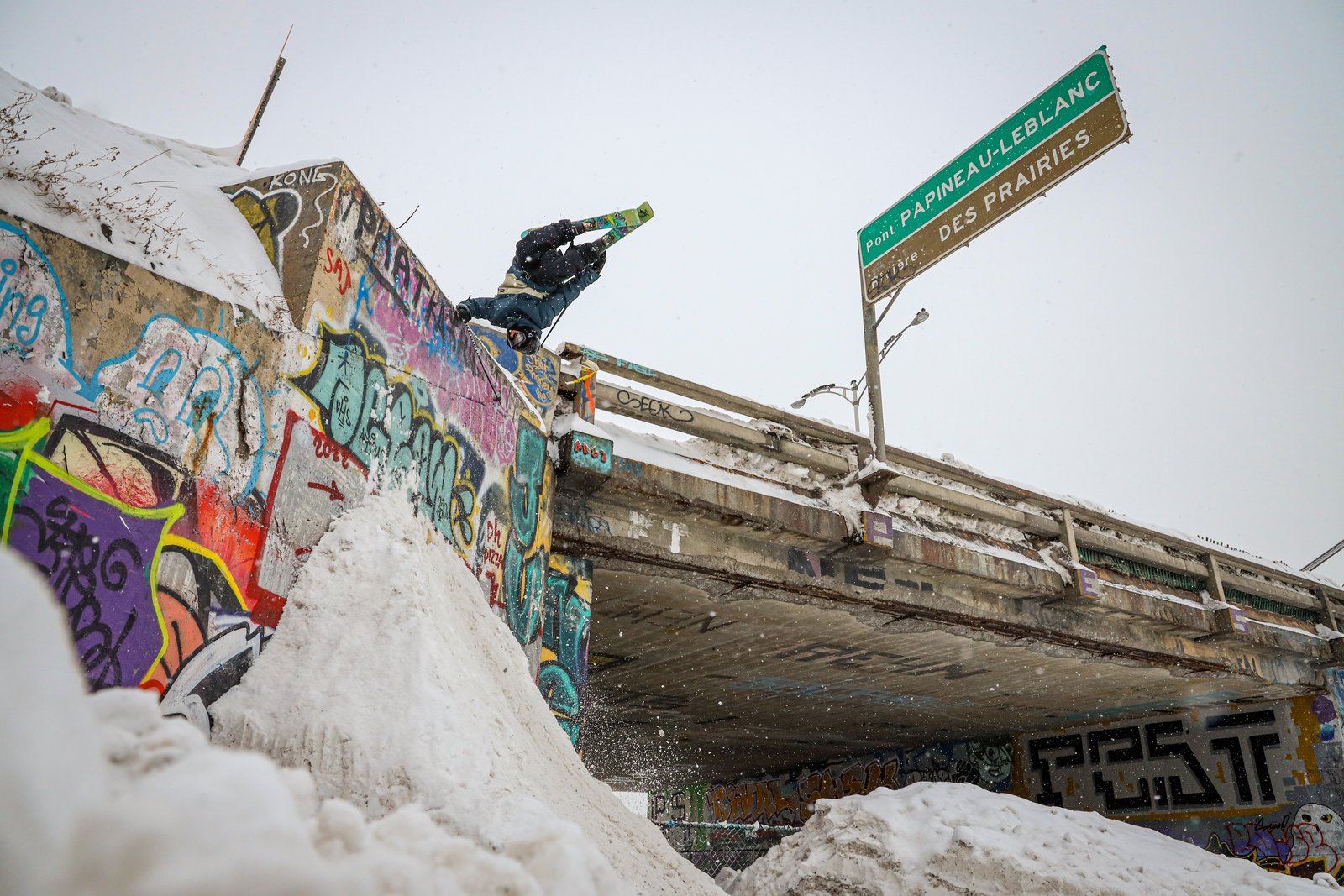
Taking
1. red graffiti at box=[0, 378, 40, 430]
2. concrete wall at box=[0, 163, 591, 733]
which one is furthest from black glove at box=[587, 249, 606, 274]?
red graffiti at box=[0, 378, 40, 430]

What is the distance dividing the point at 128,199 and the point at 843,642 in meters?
9.02

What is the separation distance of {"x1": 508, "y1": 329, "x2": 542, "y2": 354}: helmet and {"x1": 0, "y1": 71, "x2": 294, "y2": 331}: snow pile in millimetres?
2173

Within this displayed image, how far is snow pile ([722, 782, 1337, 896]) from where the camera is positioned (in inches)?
240

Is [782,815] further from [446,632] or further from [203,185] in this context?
[203,185]

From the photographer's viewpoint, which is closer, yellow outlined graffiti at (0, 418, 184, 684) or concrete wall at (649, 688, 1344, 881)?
yellow outlined graffiti at (0, 418, 184, 684)

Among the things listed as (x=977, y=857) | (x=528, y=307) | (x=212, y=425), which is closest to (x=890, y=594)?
(x=977, y=857)

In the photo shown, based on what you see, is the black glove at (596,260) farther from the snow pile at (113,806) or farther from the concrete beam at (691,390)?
the snow pile at (113,806)

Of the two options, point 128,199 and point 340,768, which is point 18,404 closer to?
point 128,199

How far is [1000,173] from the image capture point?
692 centimetres

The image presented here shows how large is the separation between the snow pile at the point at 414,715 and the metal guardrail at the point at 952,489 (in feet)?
11.2

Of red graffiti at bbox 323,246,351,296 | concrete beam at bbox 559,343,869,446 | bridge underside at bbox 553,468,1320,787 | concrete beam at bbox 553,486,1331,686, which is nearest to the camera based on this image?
red graffiti at bbox 323,246,351,296

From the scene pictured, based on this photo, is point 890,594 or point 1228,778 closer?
point 890,594

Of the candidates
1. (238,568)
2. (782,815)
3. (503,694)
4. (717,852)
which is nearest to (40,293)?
(238,568)

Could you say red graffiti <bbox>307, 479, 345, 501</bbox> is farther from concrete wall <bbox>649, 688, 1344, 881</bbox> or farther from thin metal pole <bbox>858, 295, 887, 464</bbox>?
concrete wall <bbox>649, 688, 1344, 881</bbox>
